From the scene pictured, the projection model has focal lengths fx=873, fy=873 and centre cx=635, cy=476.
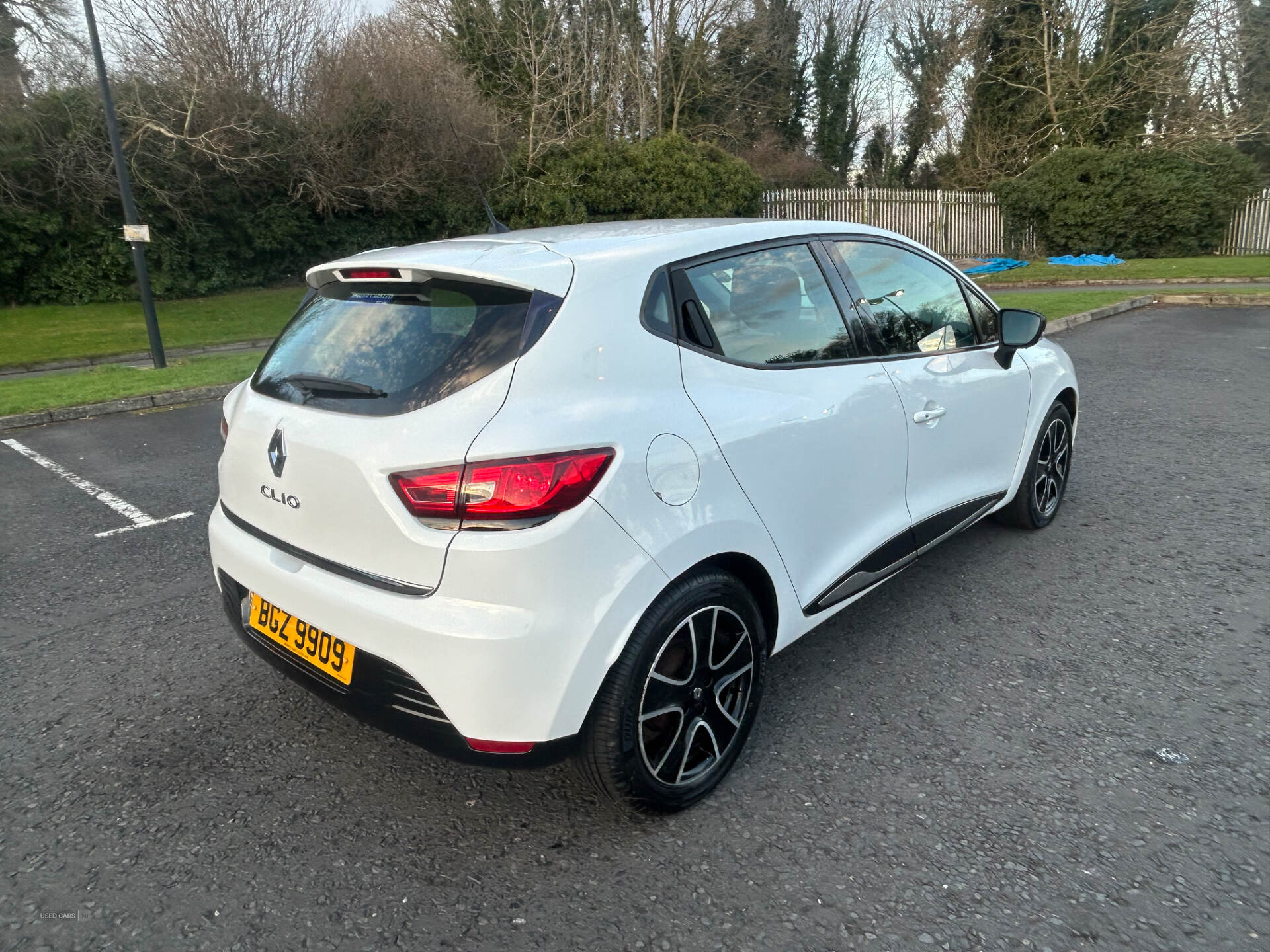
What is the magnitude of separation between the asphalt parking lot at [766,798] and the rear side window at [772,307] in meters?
1.23

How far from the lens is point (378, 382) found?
234 cm

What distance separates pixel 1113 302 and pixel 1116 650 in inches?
497

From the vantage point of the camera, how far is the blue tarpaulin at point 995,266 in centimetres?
2252

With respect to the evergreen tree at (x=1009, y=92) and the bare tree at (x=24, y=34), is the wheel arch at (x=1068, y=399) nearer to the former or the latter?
the bare tree at (x=24, y=34)

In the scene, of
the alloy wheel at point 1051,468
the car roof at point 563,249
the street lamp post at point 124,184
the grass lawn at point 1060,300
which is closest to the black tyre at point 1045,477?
the alloy wheel at point 1051,468

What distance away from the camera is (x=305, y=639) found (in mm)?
2424

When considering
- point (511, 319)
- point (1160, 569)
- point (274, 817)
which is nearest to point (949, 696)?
point (1160, 569)

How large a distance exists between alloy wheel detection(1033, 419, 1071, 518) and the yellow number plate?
11.6ft

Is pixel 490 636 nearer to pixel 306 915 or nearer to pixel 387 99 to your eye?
pixel 306 915

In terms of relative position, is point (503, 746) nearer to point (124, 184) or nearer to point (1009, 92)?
point (124, 184)

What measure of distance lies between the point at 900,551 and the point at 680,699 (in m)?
1.26

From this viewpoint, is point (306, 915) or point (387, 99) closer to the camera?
point (306, 915)

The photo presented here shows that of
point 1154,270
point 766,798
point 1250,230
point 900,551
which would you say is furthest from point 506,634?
point 1250,230

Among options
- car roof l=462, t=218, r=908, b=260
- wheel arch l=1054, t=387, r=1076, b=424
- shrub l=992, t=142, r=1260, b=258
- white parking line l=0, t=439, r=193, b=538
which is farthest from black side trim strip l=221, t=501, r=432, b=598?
shrub l=992, t=142, r=1260, b=258
